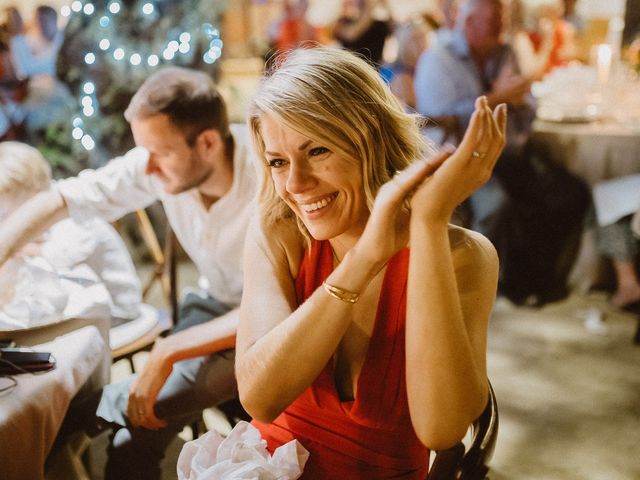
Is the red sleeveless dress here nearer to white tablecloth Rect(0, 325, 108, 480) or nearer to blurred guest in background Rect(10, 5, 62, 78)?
white tablecloth Rect(0, 325, 108, 480)

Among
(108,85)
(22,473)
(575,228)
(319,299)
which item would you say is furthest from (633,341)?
(108,85)

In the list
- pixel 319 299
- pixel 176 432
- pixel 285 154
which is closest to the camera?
pixel 319 299

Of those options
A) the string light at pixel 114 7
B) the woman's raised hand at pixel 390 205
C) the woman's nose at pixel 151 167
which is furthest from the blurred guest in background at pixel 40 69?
the woman's raised hand at pixel 390 205

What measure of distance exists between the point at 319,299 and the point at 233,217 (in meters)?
0.91

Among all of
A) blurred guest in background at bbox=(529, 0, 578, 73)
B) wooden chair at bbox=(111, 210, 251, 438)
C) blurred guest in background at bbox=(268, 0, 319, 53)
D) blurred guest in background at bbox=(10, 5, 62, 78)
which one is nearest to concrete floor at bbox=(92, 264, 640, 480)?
wooden chair at bbox=(111, 210, 251, 438)

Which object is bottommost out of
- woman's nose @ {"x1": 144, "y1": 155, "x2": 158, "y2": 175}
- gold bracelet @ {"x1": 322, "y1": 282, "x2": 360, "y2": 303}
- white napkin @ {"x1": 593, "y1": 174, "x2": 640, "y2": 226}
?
white napkin @ {"x1": 593, "y1": 174, "x2": 640, "y2": 226}

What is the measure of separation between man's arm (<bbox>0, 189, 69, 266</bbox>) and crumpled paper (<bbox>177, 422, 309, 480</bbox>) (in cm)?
87

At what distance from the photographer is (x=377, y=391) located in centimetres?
112

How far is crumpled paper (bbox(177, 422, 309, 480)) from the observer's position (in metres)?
1.01

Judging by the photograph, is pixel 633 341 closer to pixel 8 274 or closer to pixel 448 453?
pixel 448 453

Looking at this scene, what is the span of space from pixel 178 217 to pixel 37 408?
2.81 ft

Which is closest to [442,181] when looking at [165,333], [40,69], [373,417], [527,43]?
[373,417]

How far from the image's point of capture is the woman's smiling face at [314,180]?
109cm

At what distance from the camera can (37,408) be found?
1.20 m
